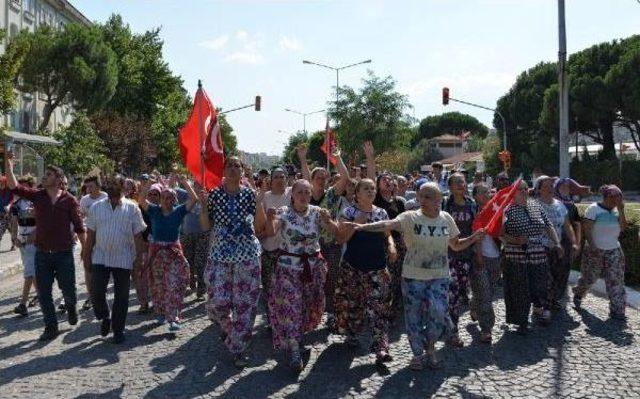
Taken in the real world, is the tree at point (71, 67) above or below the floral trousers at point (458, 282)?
above

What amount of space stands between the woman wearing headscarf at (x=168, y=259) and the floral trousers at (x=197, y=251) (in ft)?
5.93

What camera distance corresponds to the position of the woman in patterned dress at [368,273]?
6.55m

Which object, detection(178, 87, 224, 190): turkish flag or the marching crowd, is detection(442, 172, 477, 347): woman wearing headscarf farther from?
detection(178, 87, 224, 190): turkish flag

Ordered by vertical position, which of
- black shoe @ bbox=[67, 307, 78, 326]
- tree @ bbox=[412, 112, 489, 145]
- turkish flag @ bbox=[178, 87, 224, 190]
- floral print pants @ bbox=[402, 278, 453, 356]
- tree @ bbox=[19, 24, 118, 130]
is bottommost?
black shoe @ bbox=[67, 307, 78, 326]

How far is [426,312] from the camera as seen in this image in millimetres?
6461

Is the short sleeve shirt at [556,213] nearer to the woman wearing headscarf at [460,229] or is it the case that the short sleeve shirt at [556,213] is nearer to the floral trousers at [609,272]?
the floral trousers at [609,272]

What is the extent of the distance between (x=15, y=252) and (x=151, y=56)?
3173cm

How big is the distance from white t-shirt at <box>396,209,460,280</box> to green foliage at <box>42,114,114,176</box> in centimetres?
2594

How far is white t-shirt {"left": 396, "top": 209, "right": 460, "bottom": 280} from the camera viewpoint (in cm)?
631

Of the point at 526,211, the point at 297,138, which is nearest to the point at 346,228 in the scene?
the point at 526,211

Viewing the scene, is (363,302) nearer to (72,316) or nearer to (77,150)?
(72,316)

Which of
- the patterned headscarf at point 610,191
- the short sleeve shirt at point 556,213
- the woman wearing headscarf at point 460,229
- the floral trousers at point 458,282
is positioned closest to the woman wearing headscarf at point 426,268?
the floral trousers at point 458,282

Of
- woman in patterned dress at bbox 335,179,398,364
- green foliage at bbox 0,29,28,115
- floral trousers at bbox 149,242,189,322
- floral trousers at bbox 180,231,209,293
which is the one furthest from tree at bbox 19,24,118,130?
woman in patterned dress at bbox 335,179,398,364

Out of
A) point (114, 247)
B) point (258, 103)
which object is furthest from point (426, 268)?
point (258, 103)
